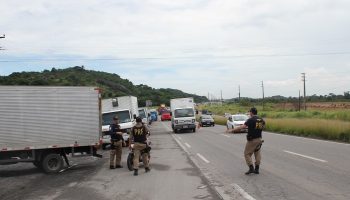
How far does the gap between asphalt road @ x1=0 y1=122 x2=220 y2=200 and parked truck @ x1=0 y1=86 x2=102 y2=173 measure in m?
0.63

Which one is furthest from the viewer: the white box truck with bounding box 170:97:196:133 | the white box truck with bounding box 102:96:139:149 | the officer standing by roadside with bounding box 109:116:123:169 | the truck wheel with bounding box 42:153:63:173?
the white box truck with bounding box 170:97:196:133

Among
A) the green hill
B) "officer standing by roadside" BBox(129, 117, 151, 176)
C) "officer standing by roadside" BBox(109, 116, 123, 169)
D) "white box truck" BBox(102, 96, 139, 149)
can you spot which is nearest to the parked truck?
"officer standing by roadside" BBox(109, 116, 123, 169)

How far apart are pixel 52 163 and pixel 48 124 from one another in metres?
1.27

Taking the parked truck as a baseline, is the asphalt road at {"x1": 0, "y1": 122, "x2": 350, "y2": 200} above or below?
below

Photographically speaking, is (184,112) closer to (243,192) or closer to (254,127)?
(254,127)

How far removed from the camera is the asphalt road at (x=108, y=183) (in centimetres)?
1045

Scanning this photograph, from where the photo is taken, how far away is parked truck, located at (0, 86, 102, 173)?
15.4 meters

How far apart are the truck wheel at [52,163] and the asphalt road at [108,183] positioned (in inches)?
10.4

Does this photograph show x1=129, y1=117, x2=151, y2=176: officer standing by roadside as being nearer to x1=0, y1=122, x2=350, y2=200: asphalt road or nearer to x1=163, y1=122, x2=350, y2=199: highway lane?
x1=0, y1=122, x2=350, y2=200: asphalt road

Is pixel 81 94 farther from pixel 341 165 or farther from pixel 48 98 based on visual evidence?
pixel 341 165

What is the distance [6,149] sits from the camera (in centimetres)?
1516

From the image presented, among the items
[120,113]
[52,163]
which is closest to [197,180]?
[52,163]

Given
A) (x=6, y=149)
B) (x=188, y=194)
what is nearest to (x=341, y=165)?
(x=188, y=194)

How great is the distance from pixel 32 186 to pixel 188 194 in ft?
15.7
